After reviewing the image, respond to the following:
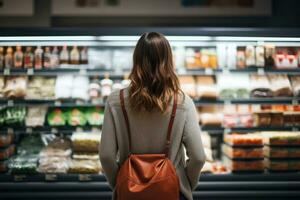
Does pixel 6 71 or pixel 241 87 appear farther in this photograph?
pixel 241 87

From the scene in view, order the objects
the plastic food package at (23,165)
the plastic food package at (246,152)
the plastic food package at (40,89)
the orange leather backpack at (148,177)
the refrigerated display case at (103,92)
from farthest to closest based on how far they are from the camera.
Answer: the plastic food package at (40,89)
the plastic food package at (246,152)
the plastic food package at (23,165)
the refrigerated display case at (103,92)
the orange leather backpack at (148,177)


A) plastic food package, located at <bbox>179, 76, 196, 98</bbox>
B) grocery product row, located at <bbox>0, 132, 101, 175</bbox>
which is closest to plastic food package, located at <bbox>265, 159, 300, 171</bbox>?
plastic food package, located at <bbox>179, 76, 196, 98</bbox>

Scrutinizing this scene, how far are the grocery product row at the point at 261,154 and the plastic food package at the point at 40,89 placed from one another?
1.78m

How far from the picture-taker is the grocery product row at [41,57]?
12.9ft

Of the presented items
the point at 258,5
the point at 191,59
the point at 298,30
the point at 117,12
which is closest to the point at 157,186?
the point at 191,59

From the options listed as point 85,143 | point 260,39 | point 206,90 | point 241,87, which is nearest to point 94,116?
point 85,143

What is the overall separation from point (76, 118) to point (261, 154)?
1.94 meters

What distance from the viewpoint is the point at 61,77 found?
4164 millimetres

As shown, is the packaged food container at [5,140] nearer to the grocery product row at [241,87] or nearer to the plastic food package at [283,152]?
the grocery product row at [241,87]

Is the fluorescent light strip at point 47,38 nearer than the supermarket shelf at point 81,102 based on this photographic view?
Yes

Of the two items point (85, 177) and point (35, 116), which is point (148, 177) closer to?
point (85, 177)

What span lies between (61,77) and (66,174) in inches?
42.1

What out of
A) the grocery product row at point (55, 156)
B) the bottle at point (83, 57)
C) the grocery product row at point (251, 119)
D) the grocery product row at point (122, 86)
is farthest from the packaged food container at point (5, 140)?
the grocery product row at point (251, 119)

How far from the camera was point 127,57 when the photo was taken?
13.1 ft
